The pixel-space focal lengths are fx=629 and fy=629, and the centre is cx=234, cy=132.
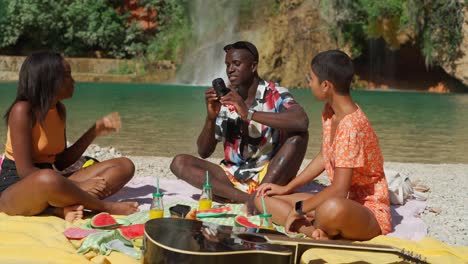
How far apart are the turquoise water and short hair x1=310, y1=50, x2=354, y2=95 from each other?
509 cm

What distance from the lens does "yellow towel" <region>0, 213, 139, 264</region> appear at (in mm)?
3111

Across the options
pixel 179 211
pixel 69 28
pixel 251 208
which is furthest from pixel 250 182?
pixel 69 28

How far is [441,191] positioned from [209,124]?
2.28m

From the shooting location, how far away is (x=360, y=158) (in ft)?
12.0

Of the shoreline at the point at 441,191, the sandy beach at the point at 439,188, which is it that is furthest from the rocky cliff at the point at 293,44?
the sandy beach at the point at 439,188

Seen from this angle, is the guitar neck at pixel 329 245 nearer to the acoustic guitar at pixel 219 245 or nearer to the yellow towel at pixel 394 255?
the acoustic guitar at pixel 219 245

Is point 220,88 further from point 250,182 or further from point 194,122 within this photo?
point 194,122

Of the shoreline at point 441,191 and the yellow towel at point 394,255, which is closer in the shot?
the yellow towel at point 394,255

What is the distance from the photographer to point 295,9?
94.5ft

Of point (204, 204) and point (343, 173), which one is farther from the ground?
point (343, 173)

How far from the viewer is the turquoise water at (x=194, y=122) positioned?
31.3ft

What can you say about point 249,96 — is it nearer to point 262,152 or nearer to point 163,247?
point 262,152

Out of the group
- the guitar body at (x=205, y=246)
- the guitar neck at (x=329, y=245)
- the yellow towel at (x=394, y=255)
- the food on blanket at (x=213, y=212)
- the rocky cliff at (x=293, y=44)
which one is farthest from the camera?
the rocky cliff at (x=293, y=44)

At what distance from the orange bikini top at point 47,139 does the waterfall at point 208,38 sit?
80.5 ft
